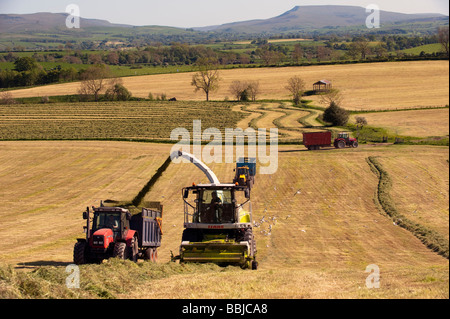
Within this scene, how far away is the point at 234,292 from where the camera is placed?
1252 centimetres

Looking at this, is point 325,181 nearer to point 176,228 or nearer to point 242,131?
point 176,228

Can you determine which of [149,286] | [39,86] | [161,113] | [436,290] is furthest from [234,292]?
[39,86]

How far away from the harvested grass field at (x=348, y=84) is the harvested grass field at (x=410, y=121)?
22.8ft

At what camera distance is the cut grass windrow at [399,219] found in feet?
70.0

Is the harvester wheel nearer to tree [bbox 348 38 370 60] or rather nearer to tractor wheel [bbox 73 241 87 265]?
tractor wheel [bbox 73 241 87 265]

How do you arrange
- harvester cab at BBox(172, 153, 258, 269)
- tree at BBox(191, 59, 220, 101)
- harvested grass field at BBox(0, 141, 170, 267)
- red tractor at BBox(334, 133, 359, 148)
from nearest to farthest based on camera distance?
harvester cab at BBox(172, 153, 258, 269), harvested grass field at BBox(0, 141, 170, 267), red tractor at BBox(334, 133, 359, 148), tree at BBox(191, 59, 220, 101)

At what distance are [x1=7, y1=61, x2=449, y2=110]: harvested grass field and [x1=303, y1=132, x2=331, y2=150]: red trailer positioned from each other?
2745 centimetres

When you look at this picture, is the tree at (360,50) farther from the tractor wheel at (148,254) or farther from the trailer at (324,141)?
the tractor wheel at (148,254)

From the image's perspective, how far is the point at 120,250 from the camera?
18.4 m

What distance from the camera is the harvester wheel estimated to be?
60.2 ft

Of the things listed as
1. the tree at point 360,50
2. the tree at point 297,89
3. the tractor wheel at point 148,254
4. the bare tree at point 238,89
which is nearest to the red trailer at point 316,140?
the tractor wheel at point 148,254

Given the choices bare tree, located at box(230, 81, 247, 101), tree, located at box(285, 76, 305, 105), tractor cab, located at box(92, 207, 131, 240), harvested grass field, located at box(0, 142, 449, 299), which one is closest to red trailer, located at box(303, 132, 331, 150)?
harvested grass field, located at box(0, 142, 449, 299)

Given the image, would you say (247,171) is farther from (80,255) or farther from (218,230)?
(80,255)
